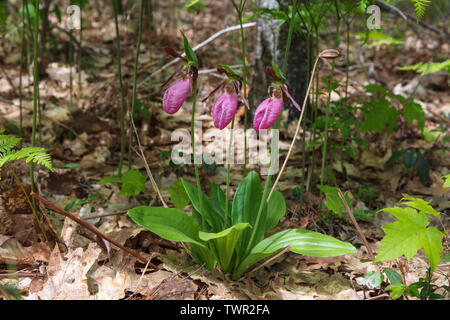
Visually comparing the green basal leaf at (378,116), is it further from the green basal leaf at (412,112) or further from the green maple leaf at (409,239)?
the green maple leaf at (409,239)

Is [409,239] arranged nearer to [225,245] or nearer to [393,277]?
[393,277]

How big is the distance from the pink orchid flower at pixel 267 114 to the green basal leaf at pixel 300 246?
0.46 m

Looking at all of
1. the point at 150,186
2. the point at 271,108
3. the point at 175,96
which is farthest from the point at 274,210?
the point at 150,186

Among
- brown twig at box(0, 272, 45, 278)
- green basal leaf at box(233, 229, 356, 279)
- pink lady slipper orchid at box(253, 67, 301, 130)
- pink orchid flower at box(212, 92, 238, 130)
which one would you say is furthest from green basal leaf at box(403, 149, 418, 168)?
brown twig at box(0, 272, 45, 278)

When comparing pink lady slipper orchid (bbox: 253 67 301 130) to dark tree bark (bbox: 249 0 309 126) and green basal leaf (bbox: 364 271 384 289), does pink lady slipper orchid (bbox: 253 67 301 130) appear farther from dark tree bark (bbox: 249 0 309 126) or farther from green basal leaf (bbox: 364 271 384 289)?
dark tree bark (bbox: 249 0 309 126)

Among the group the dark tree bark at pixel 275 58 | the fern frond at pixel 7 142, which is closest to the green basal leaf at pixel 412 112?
the dark tree bark at pixel 275 58

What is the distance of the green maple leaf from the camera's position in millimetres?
1285

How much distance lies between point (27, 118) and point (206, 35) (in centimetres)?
210

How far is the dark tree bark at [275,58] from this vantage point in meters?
2.63

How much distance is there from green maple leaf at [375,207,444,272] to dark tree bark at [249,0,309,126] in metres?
1.44

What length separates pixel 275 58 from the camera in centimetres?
262

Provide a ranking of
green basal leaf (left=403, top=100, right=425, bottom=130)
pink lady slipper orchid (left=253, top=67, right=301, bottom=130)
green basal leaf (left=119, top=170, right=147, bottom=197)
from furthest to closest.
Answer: green basal leaf (left=403, top=100, right=425, bottom=130)
green basal leaf (left=119, top=170, right=147, bottom=197)
pink lady slipper orchid (left=253, top=67, right=301, bottom=130)

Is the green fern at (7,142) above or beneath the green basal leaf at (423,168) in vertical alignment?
above
